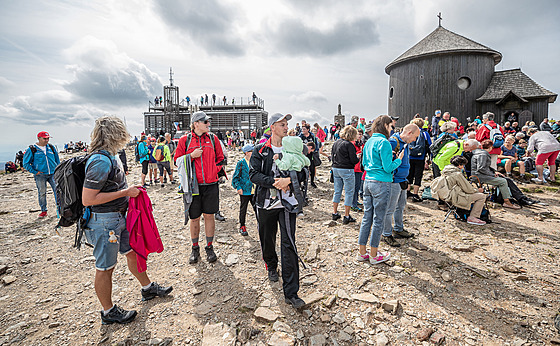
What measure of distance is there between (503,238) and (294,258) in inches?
186

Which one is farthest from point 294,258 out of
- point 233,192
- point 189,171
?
point 233,192

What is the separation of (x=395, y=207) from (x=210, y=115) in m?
45.8

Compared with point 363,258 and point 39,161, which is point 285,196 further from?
point 39,161

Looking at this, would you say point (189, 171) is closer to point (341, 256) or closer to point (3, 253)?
point (341, 256)

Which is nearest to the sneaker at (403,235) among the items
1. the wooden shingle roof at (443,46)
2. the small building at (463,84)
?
the small building at (463,84)

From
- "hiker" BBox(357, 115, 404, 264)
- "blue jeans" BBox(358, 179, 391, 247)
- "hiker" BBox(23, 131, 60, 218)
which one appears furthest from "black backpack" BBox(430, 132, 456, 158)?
"hiker" BBox(23, 131, 60, 218)

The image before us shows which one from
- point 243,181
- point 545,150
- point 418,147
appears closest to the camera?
point 243,181

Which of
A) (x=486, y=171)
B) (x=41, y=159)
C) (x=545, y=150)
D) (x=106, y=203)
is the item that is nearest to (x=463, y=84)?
(x=545, y=150)

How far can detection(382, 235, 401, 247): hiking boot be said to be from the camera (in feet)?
16.1

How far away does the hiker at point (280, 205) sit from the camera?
127 inches

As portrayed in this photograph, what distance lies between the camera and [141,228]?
3146 mm

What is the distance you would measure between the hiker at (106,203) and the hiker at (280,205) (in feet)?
4.85

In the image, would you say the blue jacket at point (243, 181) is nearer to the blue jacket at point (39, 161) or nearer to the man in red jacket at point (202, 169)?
the man in red jacket at point (202, 169)

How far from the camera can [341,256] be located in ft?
15.1
